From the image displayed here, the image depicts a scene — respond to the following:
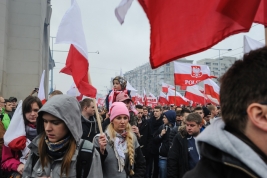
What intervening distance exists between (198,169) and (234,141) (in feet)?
0.69

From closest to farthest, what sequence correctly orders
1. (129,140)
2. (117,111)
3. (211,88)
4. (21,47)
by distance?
(129,140) → (117,111) → (211,88) → (21,47)

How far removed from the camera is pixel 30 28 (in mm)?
22359

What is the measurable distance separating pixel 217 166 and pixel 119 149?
2.55 meters

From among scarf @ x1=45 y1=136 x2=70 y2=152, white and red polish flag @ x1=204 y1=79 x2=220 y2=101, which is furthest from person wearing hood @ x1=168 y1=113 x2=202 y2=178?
white and red polish flag @ x1=204 y1=79 x2=220 y2=101

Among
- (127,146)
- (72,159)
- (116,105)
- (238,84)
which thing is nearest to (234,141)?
(238,84)

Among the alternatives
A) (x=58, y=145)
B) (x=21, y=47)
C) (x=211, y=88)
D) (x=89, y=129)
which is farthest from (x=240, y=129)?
(x=21, y=47)

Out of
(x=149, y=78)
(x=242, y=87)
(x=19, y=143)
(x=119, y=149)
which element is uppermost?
(x=149, y=78)

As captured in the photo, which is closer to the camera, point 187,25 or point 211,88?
point 187,25

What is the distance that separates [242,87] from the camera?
4.17 feet

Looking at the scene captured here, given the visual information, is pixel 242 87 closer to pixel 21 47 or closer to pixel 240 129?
pixel 240 129

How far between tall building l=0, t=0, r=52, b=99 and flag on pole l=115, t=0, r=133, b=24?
60.8ft

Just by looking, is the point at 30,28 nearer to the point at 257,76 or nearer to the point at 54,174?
the point at 54,174

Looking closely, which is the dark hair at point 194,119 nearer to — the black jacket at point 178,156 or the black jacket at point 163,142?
the black jacket at point 178,156

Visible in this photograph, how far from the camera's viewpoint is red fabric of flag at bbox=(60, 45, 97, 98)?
4.22m
